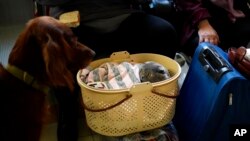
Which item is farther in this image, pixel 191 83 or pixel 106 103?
pixel 191 83

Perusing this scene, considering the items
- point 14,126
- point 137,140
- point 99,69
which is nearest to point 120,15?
point 99,69

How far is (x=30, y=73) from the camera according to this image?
42.8 inches

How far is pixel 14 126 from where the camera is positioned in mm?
1084

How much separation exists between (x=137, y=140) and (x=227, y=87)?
1.47 ft

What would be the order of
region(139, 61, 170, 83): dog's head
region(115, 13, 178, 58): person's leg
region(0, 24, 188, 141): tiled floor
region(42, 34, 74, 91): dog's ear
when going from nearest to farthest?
region(42, 34, 74, 91): dog's ear, region(139, 61, 170, 83): dog's head, region(115, 13, 178, 58): person's leg, region(0, 24, 188, 141): tiled floor

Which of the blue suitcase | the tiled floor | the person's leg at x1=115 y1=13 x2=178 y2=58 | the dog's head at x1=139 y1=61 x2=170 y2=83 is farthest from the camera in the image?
the tiled floor

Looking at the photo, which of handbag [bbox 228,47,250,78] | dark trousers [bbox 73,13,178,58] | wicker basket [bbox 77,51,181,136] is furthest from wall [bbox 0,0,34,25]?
handbag [bbox 228,47,250,78]

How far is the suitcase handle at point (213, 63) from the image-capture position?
4.06 feet

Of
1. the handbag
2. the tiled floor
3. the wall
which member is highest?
the handbag

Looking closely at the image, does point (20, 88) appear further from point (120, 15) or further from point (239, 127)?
point (239, 127)

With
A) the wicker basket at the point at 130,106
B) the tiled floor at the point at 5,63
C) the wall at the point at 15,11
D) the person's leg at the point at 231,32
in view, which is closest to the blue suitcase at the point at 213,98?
the wicker basket at the point at 130,106

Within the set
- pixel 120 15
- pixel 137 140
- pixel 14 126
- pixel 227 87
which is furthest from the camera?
pixel 120 15

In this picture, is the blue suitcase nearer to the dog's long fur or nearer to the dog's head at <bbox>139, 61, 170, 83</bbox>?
the dog's head at <bbox>139, 61, 170, 83</bbox>

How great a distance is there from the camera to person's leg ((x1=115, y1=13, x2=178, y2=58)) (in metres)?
1.47
